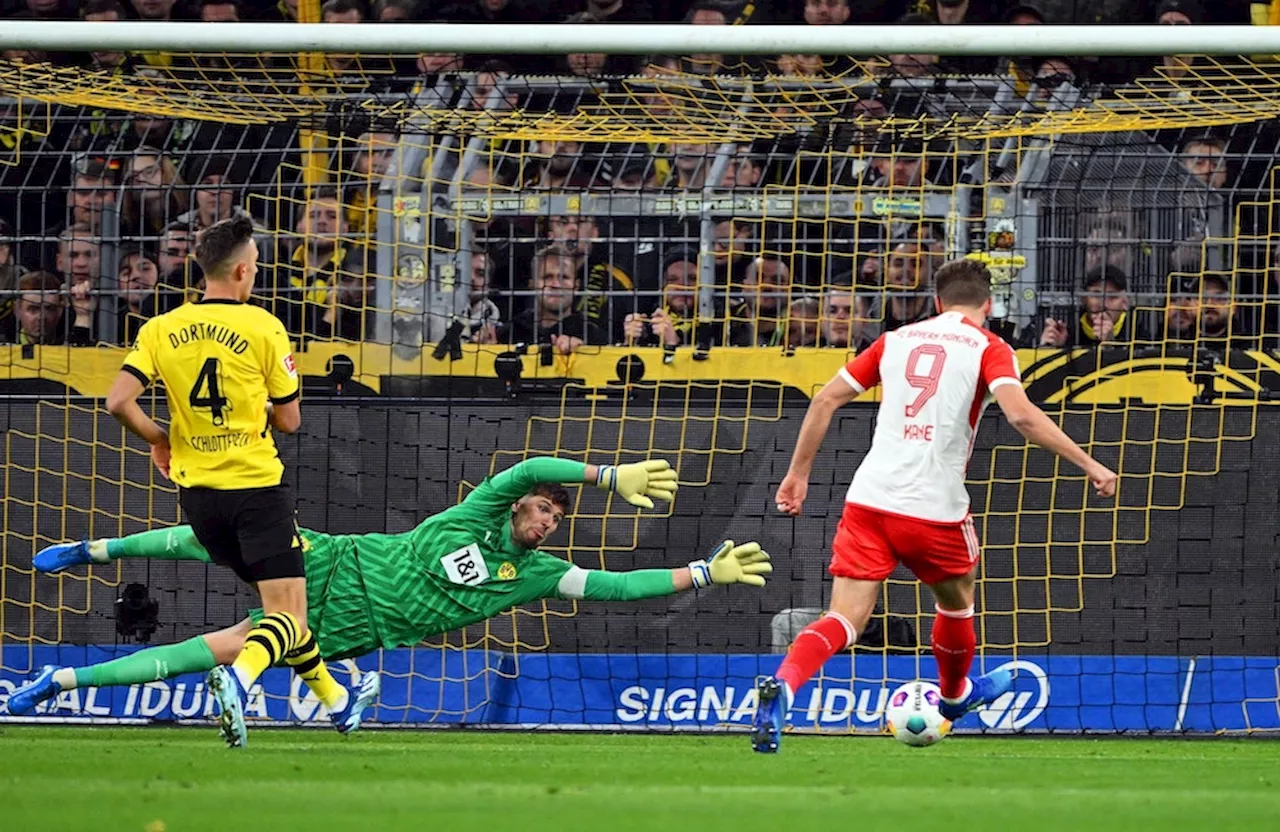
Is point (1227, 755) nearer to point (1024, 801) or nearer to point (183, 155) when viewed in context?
point (1024, 801)

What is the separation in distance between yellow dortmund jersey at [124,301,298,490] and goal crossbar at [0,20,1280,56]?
5.22 ft

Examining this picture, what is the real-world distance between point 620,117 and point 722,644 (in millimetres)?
2535

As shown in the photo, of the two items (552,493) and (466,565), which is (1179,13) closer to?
(552,493)

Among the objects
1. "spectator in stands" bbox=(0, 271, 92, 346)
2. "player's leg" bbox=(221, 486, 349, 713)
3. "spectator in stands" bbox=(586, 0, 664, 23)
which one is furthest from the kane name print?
"spectator in stands" bbox=(586, 0, 664, 23)

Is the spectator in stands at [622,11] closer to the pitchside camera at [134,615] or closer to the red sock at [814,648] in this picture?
the pitchside camera at [134,615]

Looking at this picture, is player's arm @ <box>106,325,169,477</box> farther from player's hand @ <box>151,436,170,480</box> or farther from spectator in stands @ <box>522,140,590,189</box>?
spectator in stands @ <box>522,140,590,189</box>

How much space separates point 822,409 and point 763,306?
3010 mm

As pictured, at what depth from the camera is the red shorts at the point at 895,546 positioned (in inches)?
257

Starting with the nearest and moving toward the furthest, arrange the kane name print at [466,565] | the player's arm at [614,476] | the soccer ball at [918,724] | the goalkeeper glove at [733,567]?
the soccer ball at [918,724] → the player's arm at [614,476] → the goalkeeper glove at [733,567] → the kane name print at [466,565]

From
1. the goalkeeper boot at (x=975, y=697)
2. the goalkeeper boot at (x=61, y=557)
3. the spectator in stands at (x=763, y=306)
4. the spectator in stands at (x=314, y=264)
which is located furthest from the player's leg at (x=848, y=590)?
the spectator in stands at (x=314, y=264)

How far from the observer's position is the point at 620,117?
9.30 metres

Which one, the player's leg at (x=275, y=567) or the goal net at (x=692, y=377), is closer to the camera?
the player's leg at (x=275, y=567)

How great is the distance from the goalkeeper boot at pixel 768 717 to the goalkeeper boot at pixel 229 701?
1.69 meters

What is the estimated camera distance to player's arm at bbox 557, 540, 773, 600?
796 centimetres
